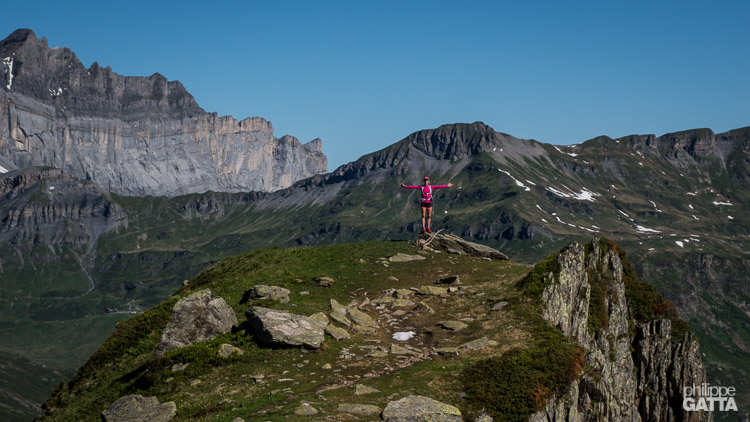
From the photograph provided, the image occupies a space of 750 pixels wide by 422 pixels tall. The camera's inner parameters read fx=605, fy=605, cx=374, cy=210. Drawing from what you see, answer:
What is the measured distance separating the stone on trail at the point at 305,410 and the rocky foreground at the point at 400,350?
8cm

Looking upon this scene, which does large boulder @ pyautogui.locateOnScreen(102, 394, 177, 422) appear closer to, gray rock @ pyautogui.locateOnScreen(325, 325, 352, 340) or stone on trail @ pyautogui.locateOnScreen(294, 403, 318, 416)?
stone on trail @ pyautogui.locateOnScreen(294, 403, 318, 416)

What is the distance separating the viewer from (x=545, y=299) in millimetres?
40188

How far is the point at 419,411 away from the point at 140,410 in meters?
13.2

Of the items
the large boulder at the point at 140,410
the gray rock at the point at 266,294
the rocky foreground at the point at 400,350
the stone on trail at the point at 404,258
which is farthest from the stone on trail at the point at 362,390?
the stone on trail at the point at 404,258

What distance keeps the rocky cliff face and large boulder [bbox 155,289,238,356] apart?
67.0 ft

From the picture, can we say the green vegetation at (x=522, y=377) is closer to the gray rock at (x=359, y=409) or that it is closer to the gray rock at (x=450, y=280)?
the gray rock at (x=359, y=409)

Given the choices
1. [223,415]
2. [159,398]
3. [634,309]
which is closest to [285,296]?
[159,398]

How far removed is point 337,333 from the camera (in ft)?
119

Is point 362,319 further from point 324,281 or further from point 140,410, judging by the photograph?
point 140,410

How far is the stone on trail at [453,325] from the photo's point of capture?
38.5 m

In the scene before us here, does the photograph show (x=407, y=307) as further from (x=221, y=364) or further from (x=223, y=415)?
(x=223, y=415)

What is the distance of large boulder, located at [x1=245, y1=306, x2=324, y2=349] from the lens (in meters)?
33.8

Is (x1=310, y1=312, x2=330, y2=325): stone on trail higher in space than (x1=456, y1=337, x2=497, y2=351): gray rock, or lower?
higher

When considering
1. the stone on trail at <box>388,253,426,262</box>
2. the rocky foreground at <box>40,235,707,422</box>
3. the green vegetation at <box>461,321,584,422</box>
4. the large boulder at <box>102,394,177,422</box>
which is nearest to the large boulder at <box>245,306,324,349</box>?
the rocky foreground at <box>40,235,707,422</box>
